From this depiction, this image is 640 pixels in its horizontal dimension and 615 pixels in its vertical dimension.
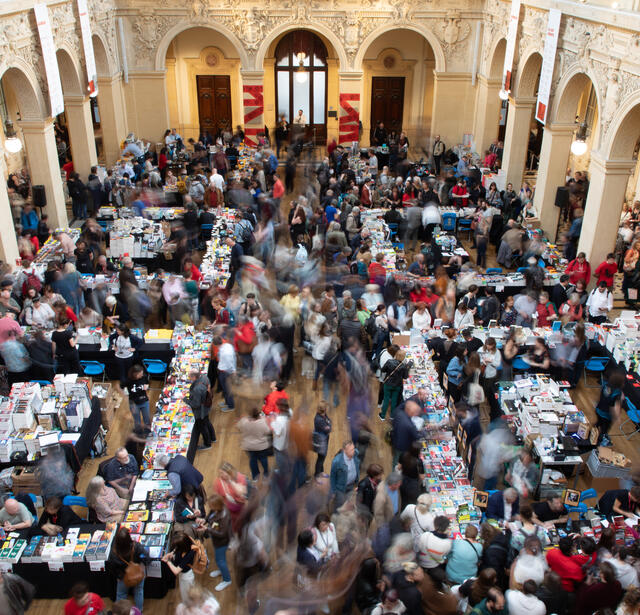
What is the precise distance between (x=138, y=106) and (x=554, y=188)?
1392cm

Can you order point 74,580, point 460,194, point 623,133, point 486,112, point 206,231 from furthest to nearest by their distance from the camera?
point 486,112 < point 460,194 < point 206,231 < point 623,133 < point 74,580

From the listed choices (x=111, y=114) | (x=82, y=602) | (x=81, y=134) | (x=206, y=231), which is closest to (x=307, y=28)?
(x=111, y=114)

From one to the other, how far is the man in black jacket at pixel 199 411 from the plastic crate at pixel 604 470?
5.36 m

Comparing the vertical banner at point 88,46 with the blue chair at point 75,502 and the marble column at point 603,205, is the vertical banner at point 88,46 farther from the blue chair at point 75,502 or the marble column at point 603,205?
the blue chair at point 75,502

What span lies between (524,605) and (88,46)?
18064mm

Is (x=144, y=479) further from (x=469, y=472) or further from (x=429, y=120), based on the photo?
(x=429, y=120)

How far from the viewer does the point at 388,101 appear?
26625 millimetres

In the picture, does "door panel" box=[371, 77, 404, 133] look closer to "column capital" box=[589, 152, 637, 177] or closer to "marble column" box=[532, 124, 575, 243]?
"marble column" box=[532, 124, 575, 243]

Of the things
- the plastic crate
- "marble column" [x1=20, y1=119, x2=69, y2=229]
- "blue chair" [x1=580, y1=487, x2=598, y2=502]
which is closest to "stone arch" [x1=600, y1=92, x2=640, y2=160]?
the plastic crate

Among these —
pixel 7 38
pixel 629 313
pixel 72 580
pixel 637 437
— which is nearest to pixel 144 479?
pixel 72 580

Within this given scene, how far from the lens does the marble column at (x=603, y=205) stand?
13867mm

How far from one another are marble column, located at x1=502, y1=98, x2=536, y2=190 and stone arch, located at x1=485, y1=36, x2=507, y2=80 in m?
2.47

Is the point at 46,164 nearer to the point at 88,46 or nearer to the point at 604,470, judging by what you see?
the point at 88,46

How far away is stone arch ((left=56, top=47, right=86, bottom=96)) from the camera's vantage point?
1827cm
